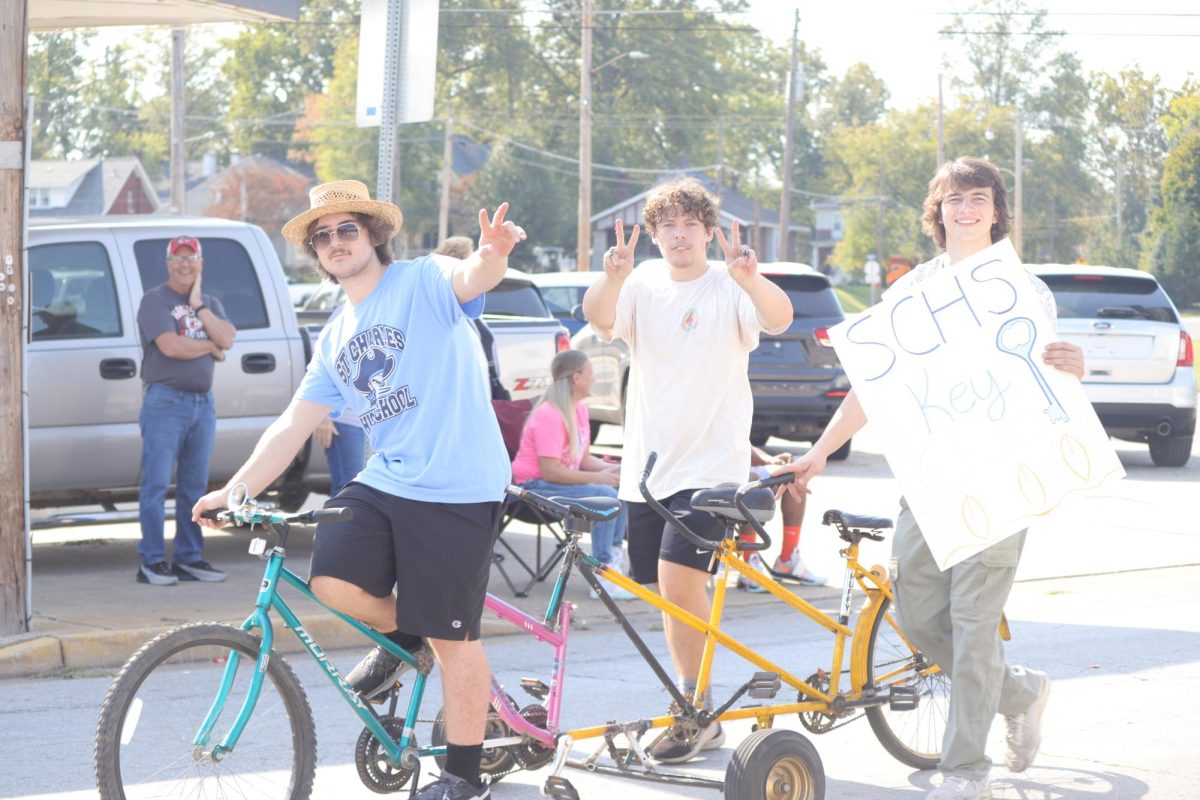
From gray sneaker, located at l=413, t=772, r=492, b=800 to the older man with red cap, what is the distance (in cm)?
472

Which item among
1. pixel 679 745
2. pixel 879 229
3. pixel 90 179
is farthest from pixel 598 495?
pixel 879 229

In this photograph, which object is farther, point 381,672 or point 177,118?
point 177,118

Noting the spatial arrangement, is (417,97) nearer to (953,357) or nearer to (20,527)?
(20,527)

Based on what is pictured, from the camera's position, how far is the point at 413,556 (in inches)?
182

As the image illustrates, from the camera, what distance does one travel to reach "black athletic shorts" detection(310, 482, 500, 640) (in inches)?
181

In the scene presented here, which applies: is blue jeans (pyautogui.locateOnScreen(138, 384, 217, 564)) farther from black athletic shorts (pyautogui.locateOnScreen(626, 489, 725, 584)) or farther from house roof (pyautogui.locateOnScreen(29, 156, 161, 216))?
house roof (pyautogui.locateOnScreen(29, 156, 161, 216))

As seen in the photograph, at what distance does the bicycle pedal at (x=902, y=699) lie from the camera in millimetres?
5523

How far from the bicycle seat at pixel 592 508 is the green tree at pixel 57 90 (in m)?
73.7

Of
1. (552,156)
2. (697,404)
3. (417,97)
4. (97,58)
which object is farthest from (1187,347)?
(97,58)

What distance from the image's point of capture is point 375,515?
4.64m

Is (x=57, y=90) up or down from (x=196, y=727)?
up

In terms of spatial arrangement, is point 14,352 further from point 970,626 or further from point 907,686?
point 970,626

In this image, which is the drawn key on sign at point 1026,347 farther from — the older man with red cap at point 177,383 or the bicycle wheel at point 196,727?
the older man with red cap at point 177,383

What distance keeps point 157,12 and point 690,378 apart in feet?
20.0
